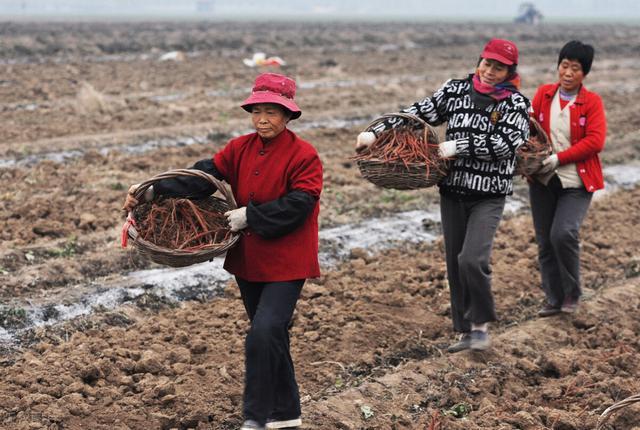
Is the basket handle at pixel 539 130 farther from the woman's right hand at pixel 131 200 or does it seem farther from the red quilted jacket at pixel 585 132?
the woman's right hand at pixel 131 200

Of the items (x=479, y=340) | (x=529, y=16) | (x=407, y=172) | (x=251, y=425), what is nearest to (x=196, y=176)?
(x=251, y=425)

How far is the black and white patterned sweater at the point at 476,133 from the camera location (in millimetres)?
5035

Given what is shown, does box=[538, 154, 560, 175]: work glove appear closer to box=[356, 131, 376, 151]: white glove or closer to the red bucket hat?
box=[356, 131, 376, 151]: white glove

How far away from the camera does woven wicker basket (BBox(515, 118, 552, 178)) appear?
5.62m

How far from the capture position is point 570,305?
630cm

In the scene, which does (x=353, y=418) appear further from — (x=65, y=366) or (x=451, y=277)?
(x=65, y=366)

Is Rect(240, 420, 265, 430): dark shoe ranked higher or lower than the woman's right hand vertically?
lower

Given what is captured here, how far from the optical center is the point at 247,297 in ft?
13.9

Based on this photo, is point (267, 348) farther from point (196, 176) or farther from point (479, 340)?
point (479, 340)

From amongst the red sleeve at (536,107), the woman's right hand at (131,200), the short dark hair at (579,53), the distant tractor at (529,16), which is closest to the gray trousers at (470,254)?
the red sleeve at (536,107)

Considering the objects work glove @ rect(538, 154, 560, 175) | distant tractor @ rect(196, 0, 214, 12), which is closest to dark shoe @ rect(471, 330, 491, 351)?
work glove @ rect(538, 154, 560, 175)

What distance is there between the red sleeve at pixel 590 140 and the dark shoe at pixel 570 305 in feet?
3.44

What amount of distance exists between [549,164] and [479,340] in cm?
117

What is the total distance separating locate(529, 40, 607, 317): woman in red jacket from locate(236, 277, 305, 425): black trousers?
7.78ft
